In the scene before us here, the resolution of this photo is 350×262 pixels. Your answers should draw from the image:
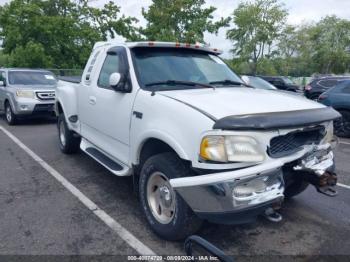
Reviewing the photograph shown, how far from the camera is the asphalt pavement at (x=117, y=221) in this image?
10.2 feet

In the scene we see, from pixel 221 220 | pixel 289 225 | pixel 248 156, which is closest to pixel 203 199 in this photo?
pixel 221 220

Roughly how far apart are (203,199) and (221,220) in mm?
239

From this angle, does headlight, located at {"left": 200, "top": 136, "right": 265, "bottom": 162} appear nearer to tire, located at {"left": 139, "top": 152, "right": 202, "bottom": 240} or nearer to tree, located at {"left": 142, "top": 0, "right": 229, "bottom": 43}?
tire, located at {"left": 139, "top": 152, "right": 202, "bottom": 240}

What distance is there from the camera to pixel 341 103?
8961 mm

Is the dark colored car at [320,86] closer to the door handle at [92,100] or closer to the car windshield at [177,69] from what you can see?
the car windshield at [177,69]

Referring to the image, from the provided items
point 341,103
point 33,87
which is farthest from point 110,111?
point 341,103

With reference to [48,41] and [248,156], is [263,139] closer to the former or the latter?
[248,156]

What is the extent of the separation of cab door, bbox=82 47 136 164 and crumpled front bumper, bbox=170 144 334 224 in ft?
4.33

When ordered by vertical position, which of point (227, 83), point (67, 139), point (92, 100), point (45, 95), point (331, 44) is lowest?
point (67, 139)

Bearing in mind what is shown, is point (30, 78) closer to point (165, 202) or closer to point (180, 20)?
point (165, 202)

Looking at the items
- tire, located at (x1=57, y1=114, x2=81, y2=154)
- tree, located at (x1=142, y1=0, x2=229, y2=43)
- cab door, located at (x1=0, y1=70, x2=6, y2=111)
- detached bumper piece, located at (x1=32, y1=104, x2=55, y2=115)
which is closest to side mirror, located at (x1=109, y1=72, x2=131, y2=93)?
tire, located at (x1=57, y1=114, x2=81, y2=154)

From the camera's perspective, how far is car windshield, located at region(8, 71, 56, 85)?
34.5 feet

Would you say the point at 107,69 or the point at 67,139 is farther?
the point at 67,139

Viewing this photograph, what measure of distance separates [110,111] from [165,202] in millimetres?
1480
